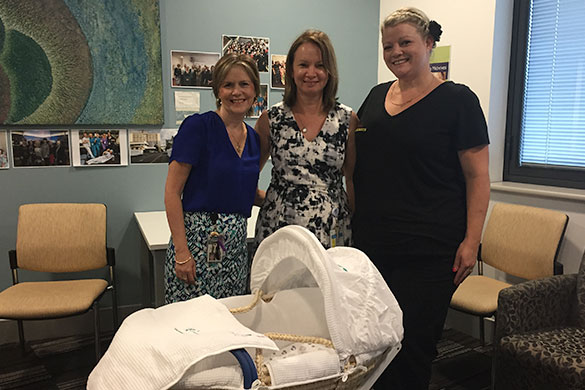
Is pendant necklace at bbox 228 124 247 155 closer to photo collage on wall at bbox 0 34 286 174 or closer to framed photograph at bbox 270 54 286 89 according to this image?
photo collage on wall at bbox 0 34 286 174

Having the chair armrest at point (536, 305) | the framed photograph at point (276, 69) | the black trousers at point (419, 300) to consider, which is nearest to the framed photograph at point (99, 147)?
the framed photograph at point (276, 69)

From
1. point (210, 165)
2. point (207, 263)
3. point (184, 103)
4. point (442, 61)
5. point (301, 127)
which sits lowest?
point (207, 263)

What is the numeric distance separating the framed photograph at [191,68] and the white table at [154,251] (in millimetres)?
870

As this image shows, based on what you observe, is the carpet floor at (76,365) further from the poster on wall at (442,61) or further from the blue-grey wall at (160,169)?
the poster on wall at (442,61)

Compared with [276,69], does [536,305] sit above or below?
below

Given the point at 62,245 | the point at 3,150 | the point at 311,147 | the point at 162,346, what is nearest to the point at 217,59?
the point at 3,150

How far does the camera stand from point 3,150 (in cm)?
280

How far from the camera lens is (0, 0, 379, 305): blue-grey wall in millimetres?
2912

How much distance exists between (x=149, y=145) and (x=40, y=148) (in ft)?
2.06

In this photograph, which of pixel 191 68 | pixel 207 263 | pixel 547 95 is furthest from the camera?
pixel 191 68

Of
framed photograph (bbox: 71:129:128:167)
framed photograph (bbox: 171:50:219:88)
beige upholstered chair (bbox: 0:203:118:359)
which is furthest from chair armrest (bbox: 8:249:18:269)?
framed photograph (bbox: 171:50:219:88)

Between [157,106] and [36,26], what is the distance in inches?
30.9

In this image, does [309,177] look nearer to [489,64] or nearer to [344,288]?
[344,288]

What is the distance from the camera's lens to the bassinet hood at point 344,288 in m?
1.20
